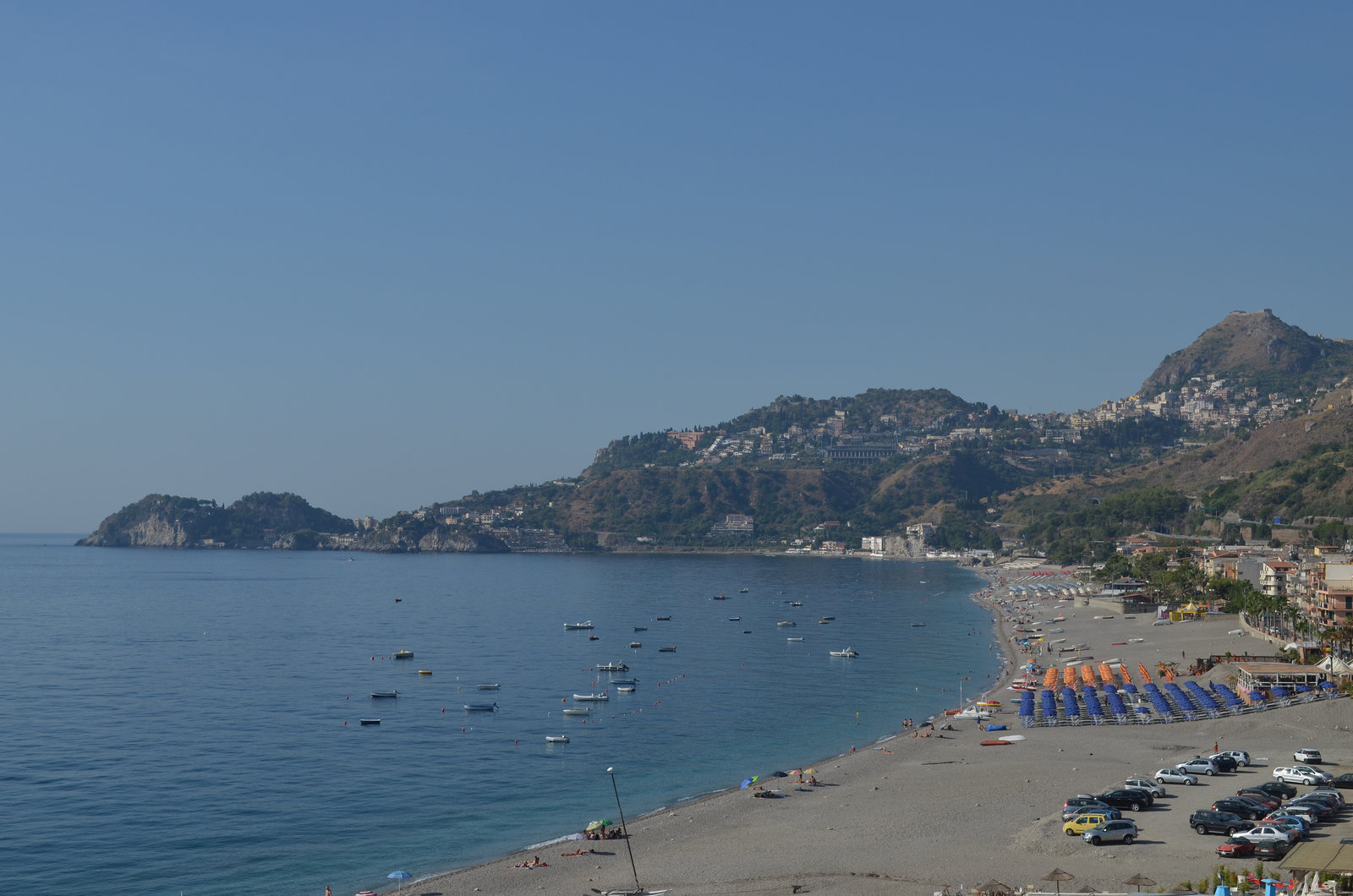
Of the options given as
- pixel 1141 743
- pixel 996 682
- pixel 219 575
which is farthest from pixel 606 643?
pixel 219 575

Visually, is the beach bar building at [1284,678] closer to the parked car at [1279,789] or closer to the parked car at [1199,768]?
the parked car at [1199,768]

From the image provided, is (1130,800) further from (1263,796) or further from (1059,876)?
(1059,876)

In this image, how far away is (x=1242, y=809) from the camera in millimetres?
31484

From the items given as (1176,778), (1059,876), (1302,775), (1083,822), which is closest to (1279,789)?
(1302,775)

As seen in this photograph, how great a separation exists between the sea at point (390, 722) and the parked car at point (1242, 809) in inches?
686

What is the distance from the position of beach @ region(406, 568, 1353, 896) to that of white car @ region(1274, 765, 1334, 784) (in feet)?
3.32

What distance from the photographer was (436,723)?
186ft

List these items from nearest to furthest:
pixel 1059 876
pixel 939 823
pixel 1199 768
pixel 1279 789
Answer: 1. pixel 1059 876
2. pixel 1279 789
3. pixel 939 823
4. pixel 1199 768

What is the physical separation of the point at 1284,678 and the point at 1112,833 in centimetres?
2631

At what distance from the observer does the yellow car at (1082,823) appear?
31.3m

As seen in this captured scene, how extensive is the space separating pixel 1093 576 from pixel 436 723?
9572 centimetres

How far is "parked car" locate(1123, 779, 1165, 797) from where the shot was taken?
114 ft

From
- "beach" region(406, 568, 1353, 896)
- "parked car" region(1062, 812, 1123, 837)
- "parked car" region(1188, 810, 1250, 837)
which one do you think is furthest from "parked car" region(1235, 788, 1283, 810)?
"parked car" region(1062, 812, 1123, 837)

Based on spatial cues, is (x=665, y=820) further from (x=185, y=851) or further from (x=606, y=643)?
(x=606, y=643)
